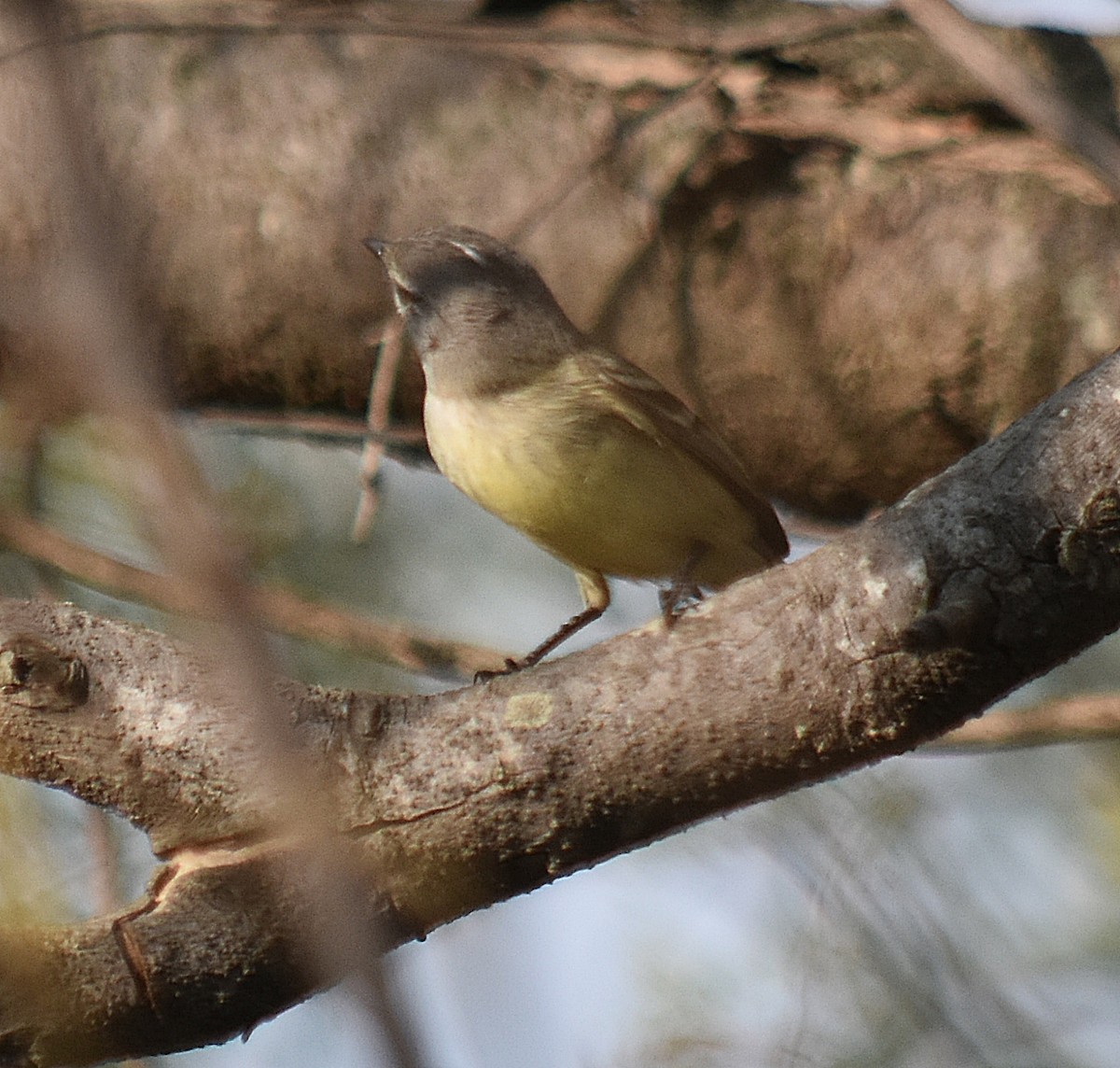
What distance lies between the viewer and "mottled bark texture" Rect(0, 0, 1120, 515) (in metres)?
4.53

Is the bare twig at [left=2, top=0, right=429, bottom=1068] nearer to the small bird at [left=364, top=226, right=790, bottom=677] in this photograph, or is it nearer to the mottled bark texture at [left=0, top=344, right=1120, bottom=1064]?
the mottled bark texture at [left=0, top=344, right=1120, bottom=1064]

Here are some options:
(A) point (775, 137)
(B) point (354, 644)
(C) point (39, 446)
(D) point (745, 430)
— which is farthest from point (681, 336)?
(C) point (39, 446)

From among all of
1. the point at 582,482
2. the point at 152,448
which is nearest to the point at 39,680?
the point at 582,482

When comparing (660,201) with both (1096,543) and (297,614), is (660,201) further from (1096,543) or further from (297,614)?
(1096,543)

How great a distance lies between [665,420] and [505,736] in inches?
52.9

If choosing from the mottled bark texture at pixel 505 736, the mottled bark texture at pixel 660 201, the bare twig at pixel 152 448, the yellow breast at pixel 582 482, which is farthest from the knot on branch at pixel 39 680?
the mottled bark texture at pixel 660 201

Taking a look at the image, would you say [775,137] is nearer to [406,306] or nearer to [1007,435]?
[406,306]

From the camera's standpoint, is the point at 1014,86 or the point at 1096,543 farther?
the point at 1014,86

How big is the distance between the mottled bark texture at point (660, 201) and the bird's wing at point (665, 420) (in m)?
1.17

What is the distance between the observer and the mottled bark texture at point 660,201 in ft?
14.9

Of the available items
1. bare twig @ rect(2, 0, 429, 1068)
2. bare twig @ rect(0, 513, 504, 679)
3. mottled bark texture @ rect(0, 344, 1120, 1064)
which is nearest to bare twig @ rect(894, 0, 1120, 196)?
mottled bark texture @ rect(0, 344, 1120, 1064)

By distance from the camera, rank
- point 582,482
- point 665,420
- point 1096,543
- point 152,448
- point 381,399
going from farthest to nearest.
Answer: point 381,399, point 665,420, point 582,482, point 1096,543, point 152,448

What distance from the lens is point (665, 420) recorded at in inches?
143

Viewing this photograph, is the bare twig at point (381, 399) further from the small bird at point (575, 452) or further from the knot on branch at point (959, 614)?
the knot on branch at point (959, 614)
